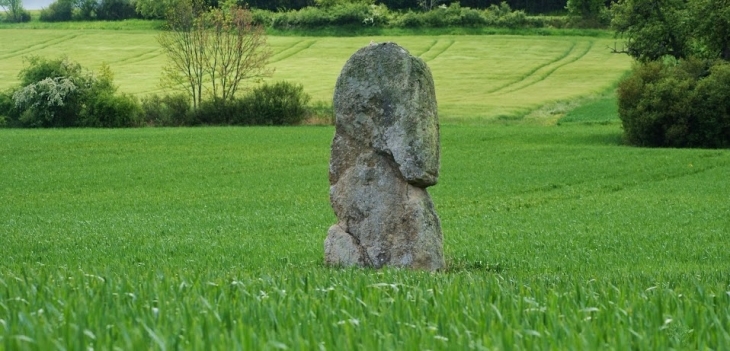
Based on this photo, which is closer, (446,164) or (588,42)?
(446,164)

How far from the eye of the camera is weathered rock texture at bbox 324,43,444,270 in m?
14.0

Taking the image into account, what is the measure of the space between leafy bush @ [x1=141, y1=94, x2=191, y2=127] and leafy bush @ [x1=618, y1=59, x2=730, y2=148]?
31892mm

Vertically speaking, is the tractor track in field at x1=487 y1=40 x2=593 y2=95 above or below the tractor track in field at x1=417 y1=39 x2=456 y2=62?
below

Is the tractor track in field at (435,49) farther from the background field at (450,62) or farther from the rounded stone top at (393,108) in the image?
the rounded stone top at (393,108)

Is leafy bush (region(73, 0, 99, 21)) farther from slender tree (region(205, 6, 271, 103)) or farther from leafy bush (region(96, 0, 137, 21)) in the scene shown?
slender tree (region(205, 6, 271, 103))

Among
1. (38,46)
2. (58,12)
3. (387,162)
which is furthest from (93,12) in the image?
(387,162)

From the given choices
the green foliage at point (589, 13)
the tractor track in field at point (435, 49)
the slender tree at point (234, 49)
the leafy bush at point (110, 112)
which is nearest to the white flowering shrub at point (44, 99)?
the leafy bush at point (110, 112)

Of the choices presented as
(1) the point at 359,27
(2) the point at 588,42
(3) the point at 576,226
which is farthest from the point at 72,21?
(3) the point at 576,226

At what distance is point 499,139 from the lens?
184 ft

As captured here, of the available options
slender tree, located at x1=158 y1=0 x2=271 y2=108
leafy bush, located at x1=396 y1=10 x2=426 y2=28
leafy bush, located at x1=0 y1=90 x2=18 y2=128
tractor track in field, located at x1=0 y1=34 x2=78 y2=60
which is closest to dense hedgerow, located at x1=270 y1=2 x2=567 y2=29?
leafy bush, located at x1=396 y1=10 x2=426 y2=28

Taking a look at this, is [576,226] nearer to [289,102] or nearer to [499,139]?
[499,139]

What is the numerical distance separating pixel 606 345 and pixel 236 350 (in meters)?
1.84

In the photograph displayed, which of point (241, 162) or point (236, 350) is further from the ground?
point (236, 350)

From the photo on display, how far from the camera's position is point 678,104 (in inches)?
2021
